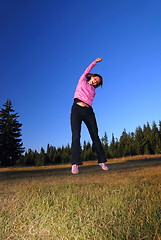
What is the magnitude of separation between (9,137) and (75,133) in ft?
94.1

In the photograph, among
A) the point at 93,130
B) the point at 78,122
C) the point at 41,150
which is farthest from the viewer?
the point at 41,150

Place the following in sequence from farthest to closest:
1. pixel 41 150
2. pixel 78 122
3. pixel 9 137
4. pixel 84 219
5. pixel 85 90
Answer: pixel 41 150 → pixel 9 137 → pixel 78 122 → pixel 85 90 → pixel 84 219

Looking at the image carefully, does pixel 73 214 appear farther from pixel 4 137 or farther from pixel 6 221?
pixel 4 137

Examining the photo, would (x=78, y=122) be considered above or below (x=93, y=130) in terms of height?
above

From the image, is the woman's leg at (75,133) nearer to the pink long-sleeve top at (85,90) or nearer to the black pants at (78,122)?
the black pants at (78,122)

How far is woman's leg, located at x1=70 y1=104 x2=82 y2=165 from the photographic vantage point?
489 cm

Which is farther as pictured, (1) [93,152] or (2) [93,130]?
(1) [93,152]

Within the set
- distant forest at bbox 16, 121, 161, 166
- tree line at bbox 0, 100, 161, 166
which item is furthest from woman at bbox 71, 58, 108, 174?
distant forest at bbox 16, 121, 161, 166

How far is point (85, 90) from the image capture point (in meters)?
4.82

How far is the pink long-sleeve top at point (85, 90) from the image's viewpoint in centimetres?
481

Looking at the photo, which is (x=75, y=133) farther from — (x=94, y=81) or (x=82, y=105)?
(x=94, y=81)

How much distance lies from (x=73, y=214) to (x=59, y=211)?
0.58 ft

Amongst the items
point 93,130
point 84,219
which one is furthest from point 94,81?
point 84,219

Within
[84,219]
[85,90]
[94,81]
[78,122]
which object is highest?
[94,81]
